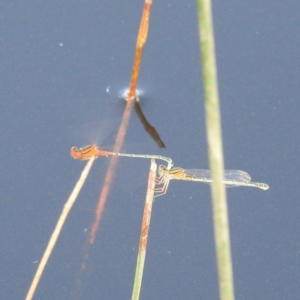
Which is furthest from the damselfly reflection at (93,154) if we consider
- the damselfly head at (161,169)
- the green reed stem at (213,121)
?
the green reed stem at (213,121)

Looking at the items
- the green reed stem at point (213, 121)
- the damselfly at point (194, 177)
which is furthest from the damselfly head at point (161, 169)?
the green reed stem at point (213, 121)

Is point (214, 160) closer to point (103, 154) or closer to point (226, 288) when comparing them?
point (226, 288)

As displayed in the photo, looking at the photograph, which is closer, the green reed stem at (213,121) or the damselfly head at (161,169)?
the green reed stem at (213,121)

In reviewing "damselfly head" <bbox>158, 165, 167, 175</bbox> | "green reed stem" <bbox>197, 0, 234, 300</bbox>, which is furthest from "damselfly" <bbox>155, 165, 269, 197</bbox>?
"green reed stem" <bbox>197, 0, 234, 300</bbox>

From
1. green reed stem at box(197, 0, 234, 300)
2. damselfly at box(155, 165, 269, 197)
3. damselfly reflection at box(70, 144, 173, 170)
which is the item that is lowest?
green reed stem at box(197, 0, 234, 300)

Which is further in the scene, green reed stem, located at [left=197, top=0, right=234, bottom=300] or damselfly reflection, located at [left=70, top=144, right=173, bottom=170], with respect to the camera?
damselfly reflection, located at [left=70, top=144, right=173, bottom=170]

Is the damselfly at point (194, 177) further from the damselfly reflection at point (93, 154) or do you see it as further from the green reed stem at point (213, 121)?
the green reed stem at point (213, 121)

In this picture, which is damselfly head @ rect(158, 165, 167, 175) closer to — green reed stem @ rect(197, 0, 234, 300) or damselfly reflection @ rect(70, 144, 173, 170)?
damselfly reflection @ rect(70, 144, 173, 170)

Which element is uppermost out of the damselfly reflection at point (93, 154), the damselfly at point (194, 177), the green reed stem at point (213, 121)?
the damselfly reflection at point (93, 154)

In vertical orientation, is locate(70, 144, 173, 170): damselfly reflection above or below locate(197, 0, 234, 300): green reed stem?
above

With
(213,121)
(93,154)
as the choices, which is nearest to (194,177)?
(93,154)

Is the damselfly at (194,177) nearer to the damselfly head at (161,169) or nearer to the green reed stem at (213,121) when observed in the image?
the damselfly head at (161,169)

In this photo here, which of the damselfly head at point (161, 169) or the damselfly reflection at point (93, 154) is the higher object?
the damselfly reflection at point (93, 154)

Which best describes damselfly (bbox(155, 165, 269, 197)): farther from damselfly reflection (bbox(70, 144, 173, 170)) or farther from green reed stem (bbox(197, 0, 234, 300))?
green reed stem (bbox(197, 0, 234, 300))
